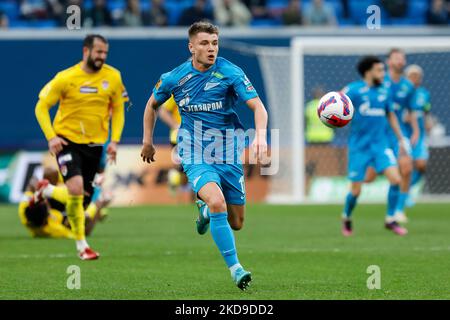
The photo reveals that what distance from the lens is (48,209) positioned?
14.8 meters

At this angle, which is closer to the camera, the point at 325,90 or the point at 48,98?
the point at 48,98

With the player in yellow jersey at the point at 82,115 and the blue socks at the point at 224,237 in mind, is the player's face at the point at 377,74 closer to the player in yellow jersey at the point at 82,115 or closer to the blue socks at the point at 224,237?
the player in yellow jersey at the point at 82,115

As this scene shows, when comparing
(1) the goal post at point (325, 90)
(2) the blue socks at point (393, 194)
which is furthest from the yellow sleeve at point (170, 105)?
(1) the goal post at point (325, 90)

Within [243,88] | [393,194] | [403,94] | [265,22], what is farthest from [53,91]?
[265,22]

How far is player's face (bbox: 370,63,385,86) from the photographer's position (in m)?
15.2

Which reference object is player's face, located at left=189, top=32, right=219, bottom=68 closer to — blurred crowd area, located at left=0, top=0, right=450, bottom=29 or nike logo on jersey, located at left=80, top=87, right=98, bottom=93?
nike logo on jersey, located at left=80, top=87, right=98, bottom=93

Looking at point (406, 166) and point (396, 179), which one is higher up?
point (406, 166)

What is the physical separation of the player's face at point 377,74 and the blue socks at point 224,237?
6.66m

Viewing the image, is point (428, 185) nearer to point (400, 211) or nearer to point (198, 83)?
point (400, 211)

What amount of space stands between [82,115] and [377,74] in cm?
475

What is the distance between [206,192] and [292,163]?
1380cm

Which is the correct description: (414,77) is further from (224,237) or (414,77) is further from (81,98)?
(224,237)

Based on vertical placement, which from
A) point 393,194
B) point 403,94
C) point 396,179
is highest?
point 403,94

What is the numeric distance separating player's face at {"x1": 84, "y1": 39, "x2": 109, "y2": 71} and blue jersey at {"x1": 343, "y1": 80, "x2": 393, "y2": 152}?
4295 mm
